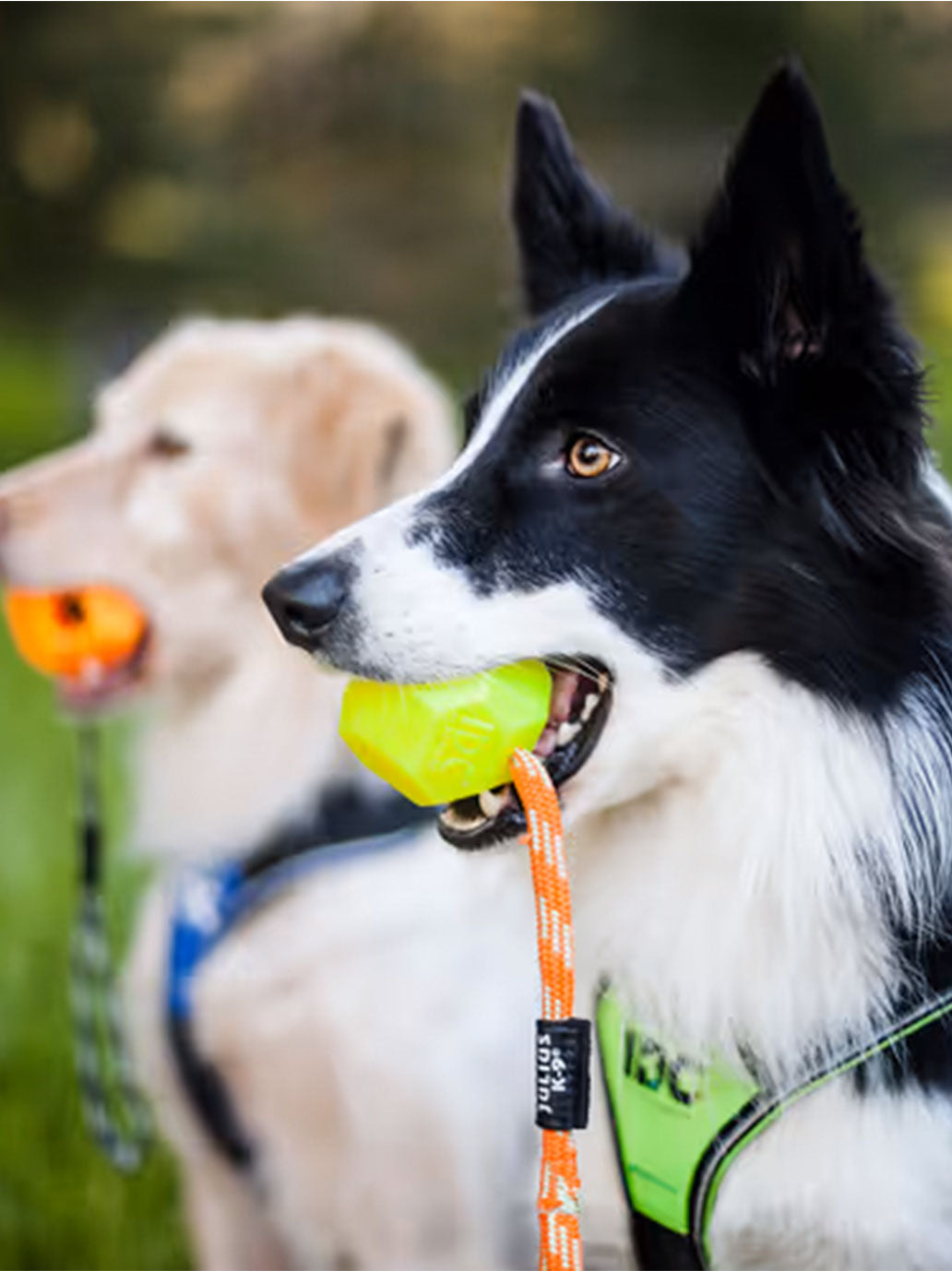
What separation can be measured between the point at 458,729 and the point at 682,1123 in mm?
453

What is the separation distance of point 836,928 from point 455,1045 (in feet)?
2.12

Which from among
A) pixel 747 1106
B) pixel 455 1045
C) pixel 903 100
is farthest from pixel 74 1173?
pixel 903 100

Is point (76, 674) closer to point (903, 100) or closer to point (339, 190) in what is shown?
point (903, 100)

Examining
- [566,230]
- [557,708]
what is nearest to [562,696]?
[557,708]

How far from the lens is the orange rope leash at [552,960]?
124 cm

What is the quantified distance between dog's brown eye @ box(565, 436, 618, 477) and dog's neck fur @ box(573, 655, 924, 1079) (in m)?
0.20

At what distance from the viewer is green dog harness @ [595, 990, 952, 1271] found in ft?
4.56

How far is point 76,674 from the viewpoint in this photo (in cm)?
203

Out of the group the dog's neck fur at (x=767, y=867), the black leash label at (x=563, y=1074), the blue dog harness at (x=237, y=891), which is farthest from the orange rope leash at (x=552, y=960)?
the blue dog harness at (x=237, y=891)

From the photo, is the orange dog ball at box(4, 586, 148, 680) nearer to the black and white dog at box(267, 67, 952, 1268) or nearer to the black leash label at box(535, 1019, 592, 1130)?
the black and white dog at box(267, 67, 952, 1268)

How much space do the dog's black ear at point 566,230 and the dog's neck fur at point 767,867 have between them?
51 centimetres

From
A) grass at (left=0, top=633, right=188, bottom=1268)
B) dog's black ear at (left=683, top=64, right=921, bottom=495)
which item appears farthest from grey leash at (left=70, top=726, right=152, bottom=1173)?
dog's black ear at (left=683, top=64, right=921, bottom=495)

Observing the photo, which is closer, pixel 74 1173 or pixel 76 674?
pixel 76 674

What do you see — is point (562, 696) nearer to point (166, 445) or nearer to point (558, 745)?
point (558, 745)
